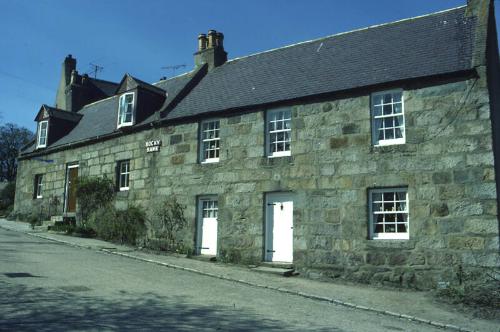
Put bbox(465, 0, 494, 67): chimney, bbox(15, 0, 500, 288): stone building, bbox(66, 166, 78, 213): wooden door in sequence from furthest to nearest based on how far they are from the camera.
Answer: bbox(66, 166, 78, 213): wooden door
bbox(465, 0, 494, 67): chimney
bbox(15, 0, 500, 288): stone building

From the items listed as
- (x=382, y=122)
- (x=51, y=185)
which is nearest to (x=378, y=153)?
(x=382, y=122)

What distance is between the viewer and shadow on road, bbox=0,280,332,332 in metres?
7.02

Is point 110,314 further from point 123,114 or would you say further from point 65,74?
point 65,74

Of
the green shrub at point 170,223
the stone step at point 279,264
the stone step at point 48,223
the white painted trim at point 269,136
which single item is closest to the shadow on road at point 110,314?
the stone step at point 279,264

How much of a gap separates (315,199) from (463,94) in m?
4.79

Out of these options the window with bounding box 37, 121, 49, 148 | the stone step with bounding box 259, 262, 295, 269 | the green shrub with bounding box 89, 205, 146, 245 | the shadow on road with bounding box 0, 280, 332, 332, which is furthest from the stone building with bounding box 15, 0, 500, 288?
the window with bounding box 37, 121, 49, 148

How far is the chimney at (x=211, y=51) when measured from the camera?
20453 mm

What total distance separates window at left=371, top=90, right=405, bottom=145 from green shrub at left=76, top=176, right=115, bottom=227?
11308mm

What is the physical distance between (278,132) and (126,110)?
7839 mm

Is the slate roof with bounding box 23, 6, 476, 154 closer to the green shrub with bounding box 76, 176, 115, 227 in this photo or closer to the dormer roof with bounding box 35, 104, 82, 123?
the green shrub with bounding box 76, 176, 115, 227

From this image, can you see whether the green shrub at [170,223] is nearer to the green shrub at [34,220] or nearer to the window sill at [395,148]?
the window sill at [395,148]

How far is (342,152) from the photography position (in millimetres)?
13586

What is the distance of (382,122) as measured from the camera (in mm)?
13312

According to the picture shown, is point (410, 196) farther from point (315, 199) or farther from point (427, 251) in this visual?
point (315, 199)
